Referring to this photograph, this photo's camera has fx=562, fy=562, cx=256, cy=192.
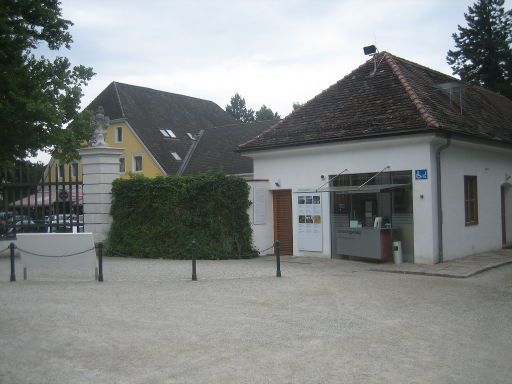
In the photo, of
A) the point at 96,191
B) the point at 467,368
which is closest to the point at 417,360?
the point at 467,368

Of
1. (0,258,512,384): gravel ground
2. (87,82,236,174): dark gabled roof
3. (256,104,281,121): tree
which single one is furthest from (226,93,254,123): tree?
(0,258,512,384): gravel ground

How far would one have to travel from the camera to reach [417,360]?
270 inches

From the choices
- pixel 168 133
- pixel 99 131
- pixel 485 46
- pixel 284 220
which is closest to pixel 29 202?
pixel 99 131

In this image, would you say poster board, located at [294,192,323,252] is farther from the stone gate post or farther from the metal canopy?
the stone gate post

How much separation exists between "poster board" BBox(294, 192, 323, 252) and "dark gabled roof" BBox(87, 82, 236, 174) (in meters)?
23.4

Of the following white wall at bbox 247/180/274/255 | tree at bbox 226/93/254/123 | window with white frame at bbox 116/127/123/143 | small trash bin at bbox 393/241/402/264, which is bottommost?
small trash bin at bbox 393/241/402/264

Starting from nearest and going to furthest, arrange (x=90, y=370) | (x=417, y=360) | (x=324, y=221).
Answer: (x=90, y=370)
(x=417, y=360)
(x=324, y=221)

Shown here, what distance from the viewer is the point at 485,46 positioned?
38062 millimetres

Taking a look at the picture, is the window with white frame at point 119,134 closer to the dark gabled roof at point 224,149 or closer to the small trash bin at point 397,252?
the dark gabled roof at point 224,149

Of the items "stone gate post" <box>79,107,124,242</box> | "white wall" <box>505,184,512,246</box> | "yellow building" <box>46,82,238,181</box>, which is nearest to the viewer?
"stone gate post" <box>79,107,124,242</box>

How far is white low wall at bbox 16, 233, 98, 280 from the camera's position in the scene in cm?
1305

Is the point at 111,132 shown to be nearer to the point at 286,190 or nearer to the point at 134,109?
the point at 134,109

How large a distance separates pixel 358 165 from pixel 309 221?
2.49 meters

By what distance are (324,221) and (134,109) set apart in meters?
30.3
